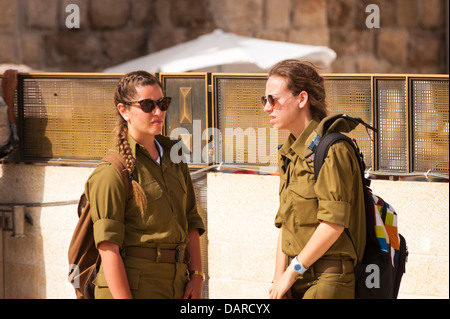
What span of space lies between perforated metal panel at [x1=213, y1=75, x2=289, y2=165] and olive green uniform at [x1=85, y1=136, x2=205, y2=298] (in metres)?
1.96

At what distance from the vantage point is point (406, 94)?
5.28 m

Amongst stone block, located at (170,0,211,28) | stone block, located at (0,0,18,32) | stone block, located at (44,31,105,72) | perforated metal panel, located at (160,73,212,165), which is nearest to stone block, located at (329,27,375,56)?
stone block, located at (170,0,211,28)

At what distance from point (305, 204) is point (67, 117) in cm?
317

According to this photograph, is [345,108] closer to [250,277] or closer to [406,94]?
[406,94]

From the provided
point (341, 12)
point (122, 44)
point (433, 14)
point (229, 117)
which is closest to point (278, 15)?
point (341, 12)

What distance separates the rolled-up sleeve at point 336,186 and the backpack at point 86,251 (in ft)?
2.72

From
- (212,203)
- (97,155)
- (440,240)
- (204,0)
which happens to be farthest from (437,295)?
(204,0)

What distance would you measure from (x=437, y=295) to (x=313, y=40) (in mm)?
6197

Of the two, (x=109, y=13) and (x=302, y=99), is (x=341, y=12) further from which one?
(x=302, y=99)

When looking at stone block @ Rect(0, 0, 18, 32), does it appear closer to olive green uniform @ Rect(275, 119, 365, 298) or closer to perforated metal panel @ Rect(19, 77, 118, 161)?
perforated metal panel @ Rect(19, 77, 118, 161)

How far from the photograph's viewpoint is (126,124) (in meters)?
3.67

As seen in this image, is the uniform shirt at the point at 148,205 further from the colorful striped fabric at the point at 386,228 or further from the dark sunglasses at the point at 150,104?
the colorful striped fabric at the point at 386,228

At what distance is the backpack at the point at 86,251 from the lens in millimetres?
3504

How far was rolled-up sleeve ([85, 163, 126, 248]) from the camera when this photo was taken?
3.34 meters
